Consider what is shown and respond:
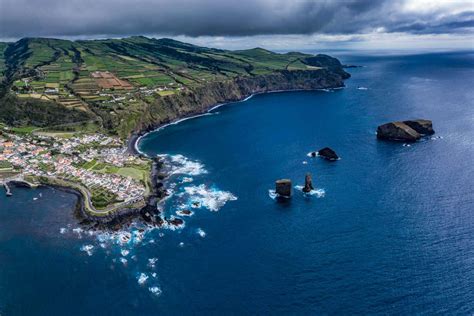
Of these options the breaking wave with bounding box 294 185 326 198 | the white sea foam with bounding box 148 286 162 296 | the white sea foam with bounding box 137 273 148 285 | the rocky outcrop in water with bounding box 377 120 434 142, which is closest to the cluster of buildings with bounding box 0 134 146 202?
the white sea foam with bounding box 137 273 148 285

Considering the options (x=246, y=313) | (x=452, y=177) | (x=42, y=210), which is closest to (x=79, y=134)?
(x=42, y=210)

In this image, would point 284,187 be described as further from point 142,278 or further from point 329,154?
point 142,278

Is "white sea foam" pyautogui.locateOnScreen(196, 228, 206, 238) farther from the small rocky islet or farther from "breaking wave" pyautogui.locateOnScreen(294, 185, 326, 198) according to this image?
the small rocky islet

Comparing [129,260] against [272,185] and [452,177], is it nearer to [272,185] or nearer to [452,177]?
[272,185]

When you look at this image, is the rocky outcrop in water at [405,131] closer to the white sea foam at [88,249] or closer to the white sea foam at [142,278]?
the white sea foam at [142,278]

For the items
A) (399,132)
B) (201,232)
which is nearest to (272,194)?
(201,232)

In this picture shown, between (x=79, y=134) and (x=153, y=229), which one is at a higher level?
(x=79, y=134)

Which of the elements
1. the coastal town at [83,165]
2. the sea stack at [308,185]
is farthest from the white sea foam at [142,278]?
the sea stack at [308,185]
